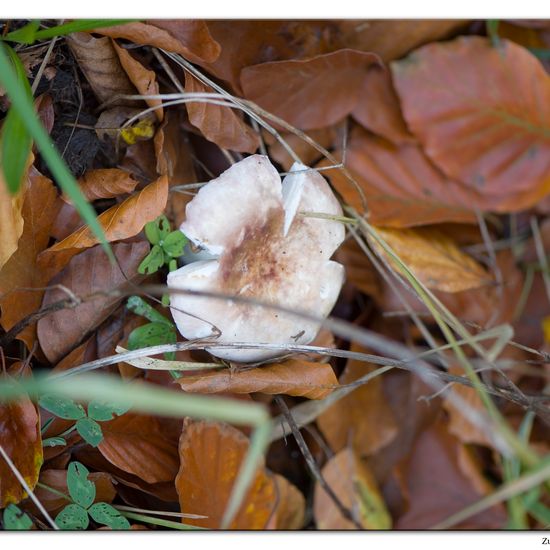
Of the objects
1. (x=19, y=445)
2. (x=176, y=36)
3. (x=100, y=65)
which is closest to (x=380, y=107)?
(x=176, y=36)

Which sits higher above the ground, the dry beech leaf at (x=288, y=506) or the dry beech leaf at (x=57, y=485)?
the dry beech leaf at (x=57, y=485)

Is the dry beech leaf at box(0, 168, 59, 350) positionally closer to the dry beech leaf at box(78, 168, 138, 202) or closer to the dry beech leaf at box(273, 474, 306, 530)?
the dry beech leaf at box(78, 168, 138, 202)

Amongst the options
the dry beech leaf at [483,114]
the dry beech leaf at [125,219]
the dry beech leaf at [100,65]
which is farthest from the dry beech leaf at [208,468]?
the dry beech leaf at [483,114]

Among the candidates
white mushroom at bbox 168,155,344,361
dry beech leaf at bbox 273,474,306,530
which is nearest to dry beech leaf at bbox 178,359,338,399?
white mushroom at bbox 168,155,344,361

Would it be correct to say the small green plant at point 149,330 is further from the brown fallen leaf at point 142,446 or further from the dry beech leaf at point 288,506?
the dry beech leaf at point 288,506

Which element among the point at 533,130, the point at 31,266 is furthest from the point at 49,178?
the point at 533,130

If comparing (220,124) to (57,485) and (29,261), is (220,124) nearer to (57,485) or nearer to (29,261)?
(29,261)
